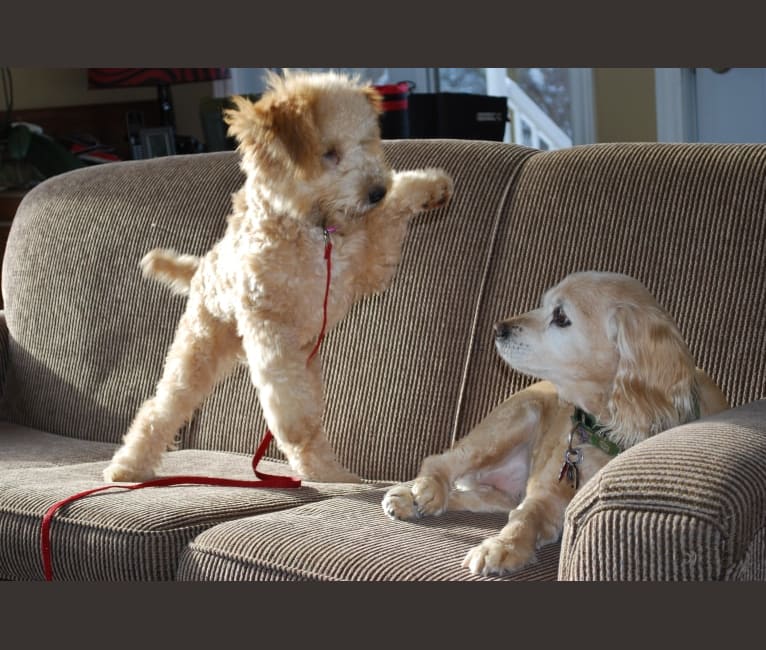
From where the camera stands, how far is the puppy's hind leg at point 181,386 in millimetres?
2576

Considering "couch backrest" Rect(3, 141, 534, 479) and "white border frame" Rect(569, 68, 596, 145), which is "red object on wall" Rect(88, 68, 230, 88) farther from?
"white border frame" Rect(569, 68, 596, 145)

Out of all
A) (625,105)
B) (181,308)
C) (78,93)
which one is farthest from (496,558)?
(78,93)

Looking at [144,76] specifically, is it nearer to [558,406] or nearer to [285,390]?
[285,390]

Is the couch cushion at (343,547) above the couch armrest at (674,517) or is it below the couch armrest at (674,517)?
below

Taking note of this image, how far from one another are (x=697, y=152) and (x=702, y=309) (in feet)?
1.34

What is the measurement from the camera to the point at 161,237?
3207 millimetres

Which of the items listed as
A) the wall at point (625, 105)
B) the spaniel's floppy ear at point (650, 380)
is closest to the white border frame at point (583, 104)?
the wall at point (625, 105)

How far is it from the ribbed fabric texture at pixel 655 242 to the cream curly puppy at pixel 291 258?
298mm

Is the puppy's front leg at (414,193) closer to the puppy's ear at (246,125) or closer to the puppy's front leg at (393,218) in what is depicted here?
the puppy's front leg at (393,218)

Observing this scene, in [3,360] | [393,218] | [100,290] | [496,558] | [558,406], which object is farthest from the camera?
[3,360]

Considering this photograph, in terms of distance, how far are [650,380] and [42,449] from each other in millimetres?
1777

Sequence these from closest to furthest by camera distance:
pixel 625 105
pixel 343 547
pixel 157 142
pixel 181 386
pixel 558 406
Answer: pixel 343 547
pixel 558 406
pixel 181 386
pixel 157 142
pixel 625 105

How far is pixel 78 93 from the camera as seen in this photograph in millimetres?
5691

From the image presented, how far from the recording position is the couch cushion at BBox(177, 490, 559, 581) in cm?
184
